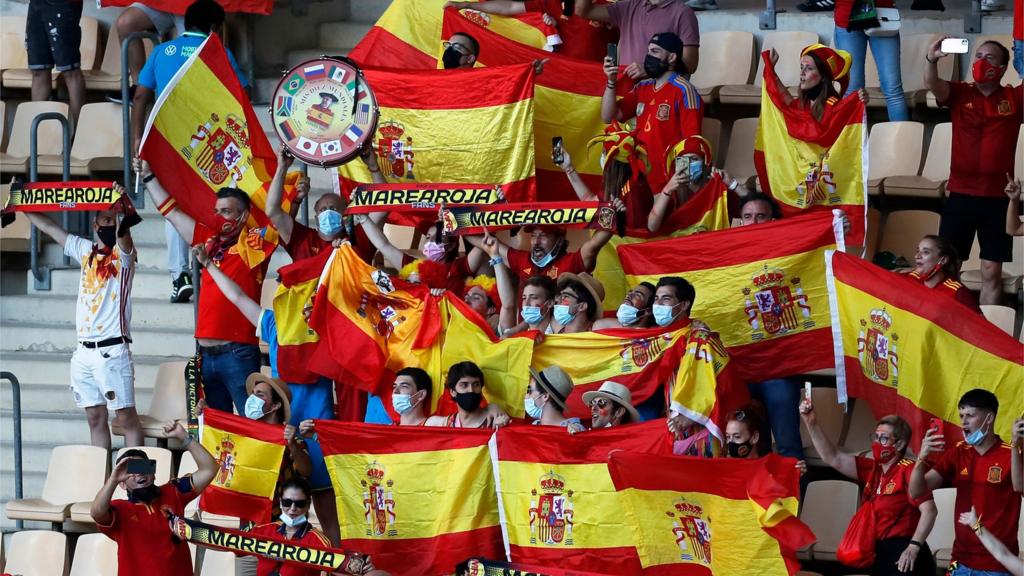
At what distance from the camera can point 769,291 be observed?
12047 millimetres

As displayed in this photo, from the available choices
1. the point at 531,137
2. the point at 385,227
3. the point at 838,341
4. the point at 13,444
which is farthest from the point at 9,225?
the point at 838,341

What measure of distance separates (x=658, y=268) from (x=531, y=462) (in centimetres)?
173

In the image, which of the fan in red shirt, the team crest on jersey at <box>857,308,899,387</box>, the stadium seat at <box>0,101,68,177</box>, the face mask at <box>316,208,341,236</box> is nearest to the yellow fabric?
the face mask at <box>316,208,341,236</box>

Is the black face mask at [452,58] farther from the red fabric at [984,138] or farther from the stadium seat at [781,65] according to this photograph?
the red fabric at [984,138]

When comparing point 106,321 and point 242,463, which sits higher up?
point 106,321

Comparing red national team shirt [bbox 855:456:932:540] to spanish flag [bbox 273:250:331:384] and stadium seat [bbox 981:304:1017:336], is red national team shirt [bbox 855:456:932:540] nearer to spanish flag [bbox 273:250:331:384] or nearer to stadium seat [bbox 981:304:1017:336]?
stadium seat [bbox 981:304:1017:336]

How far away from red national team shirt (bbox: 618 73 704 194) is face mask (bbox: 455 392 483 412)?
7.28ft

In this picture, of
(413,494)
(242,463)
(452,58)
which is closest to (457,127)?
(452,58)

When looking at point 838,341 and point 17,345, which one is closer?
point 838,341

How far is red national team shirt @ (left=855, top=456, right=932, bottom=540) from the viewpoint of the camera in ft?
34.7

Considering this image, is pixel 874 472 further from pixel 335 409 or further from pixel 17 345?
pixel 17 345

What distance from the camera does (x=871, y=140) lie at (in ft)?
46.3

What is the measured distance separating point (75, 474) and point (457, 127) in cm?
316

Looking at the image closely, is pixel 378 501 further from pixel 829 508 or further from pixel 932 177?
pixel 932 177
